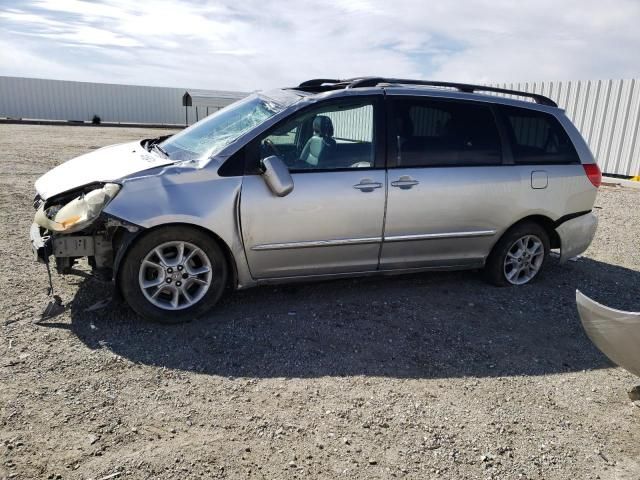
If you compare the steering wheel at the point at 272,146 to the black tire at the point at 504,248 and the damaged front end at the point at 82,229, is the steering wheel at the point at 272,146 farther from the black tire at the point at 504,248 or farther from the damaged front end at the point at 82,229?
the black tire at the point at 504,248

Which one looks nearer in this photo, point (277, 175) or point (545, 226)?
point (277, 175)

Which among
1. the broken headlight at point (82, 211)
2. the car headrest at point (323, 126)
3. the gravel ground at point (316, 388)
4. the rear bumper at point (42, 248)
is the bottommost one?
the gravel ground at point (316, 388)

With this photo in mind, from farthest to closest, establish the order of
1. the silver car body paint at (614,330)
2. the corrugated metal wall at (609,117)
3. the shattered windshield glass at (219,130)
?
1. the corrugated metal wall at (609,117)
2. the shattered windshield glass at (219,130)
3. the silver car body paint at (614,330)

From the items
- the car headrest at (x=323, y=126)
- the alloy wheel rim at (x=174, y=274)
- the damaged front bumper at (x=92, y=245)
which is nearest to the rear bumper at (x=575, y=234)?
the car headrest at (x=323, y=126)

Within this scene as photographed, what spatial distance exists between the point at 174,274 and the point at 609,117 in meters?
12.9

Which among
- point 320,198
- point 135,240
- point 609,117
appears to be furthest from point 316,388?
point 609,117

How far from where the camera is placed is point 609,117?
13109 millimetres

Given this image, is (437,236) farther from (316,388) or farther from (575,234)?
(316,388)

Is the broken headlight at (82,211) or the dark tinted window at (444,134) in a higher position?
the dark tinted window at (444,134)

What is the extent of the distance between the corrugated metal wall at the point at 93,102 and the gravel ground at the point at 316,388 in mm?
31847

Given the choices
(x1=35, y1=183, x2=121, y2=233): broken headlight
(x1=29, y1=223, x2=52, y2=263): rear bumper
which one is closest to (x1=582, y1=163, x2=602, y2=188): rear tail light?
(x1=35, y1=183, x2=121, y2=233): broken headlight

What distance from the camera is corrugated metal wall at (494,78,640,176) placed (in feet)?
41.2

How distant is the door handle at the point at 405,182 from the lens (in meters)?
4.33

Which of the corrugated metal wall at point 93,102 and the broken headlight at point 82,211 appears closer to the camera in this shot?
the broken headlight at point 82,211
